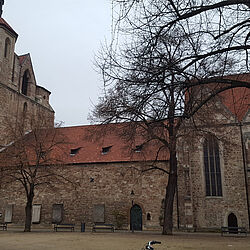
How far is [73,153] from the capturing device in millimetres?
27922

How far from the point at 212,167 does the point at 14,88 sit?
20448 millimetres

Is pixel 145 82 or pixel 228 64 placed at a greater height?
pixel 228 64

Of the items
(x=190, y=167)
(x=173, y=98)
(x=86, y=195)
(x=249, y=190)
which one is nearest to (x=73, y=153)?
(x=86, y=195)

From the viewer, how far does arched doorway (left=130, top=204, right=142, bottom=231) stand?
23453 mm

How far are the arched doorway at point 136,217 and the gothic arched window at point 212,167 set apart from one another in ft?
17.5

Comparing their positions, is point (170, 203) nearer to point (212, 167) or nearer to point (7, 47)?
point (212, 167)

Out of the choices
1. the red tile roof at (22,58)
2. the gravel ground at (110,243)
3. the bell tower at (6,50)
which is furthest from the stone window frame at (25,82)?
the gravel ground at (110,243)

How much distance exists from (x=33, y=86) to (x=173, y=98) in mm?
28594

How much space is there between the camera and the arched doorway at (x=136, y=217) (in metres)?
23.5

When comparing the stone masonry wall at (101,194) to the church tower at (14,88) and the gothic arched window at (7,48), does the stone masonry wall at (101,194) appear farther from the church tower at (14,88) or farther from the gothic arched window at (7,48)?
the gothic arched window at (7,48)

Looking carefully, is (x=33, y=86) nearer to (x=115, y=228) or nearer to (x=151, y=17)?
(x=115, y=228)

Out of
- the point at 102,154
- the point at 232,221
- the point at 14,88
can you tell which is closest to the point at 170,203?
the point at 232,221

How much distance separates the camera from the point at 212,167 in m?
22.6

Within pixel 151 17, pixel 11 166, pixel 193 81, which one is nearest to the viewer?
pixel 151 17
